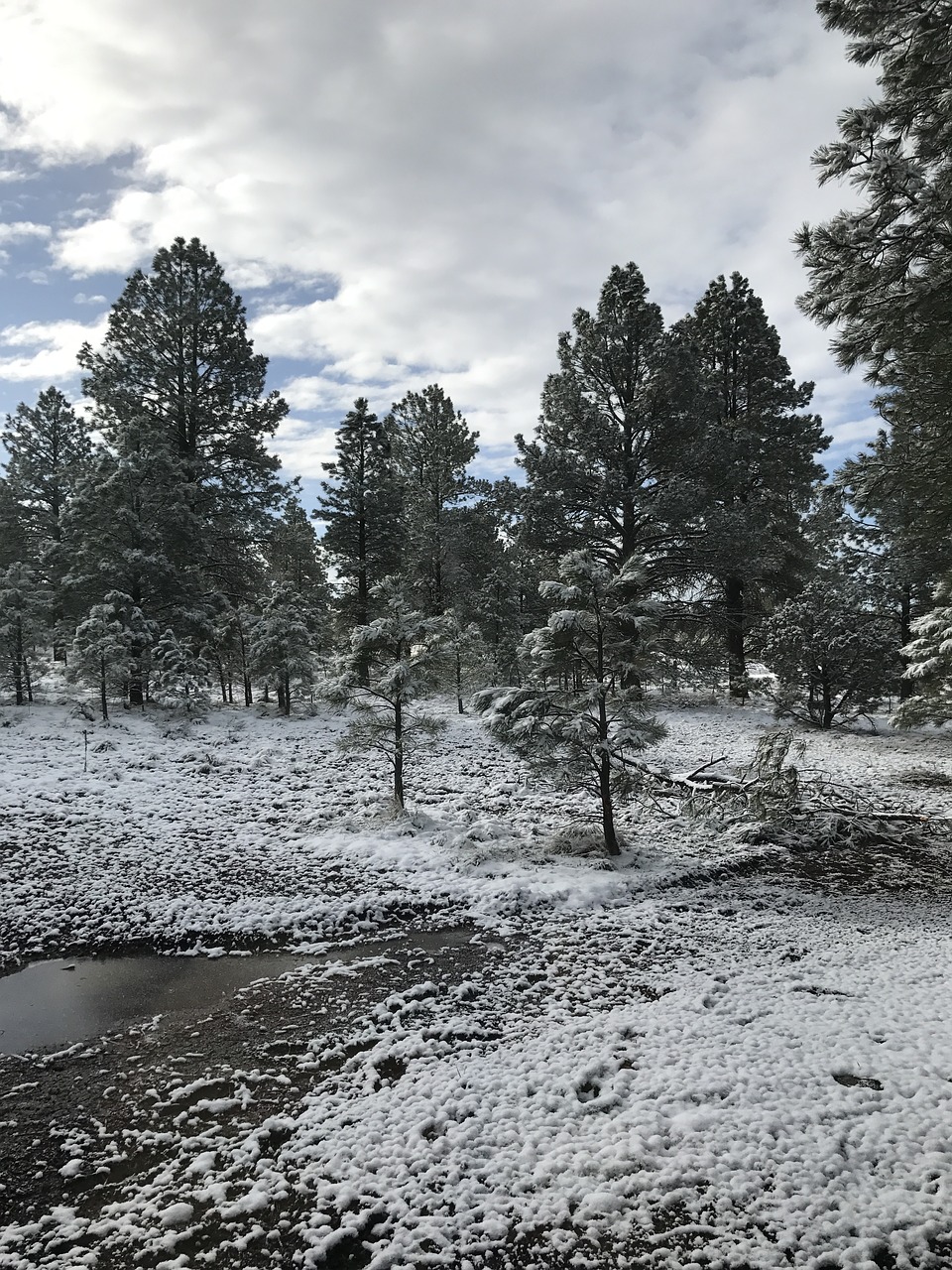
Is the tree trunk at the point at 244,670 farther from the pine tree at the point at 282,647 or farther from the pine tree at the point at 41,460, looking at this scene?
the pine tree at the point at 41,460

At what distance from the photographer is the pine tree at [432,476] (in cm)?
2512

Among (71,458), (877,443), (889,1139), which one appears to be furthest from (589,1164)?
(71,458)

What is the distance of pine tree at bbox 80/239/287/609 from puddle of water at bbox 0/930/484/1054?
14138mm

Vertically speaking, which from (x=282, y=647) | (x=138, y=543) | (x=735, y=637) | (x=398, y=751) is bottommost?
(x=398, y=751)

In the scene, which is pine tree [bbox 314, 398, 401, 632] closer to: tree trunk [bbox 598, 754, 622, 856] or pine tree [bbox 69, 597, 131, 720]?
pine tree [bbox 69, 597, 131, 720]

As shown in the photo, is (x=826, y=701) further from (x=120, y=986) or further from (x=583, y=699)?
(x=120, y=986)

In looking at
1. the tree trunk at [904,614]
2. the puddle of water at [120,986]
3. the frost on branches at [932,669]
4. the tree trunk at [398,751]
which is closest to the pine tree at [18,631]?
the tree trunk at [398,751]

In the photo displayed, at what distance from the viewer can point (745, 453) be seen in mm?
19062

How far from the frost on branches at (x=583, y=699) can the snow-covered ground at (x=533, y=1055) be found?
3.97 feet

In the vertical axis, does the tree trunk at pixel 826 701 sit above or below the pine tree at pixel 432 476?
below

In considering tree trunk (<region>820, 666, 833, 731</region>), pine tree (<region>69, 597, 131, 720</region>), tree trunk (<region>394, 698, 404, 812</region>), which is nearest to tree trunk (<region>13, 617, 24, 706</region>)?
pine tree (<region>69, 597, 131, 720</region>)

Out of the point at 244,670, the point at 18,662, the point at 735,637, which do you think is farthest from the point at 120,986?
the point at 735,637

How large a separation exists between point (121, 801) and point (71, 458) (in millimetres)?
22262

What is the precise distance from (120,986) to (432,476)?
2234 cm
